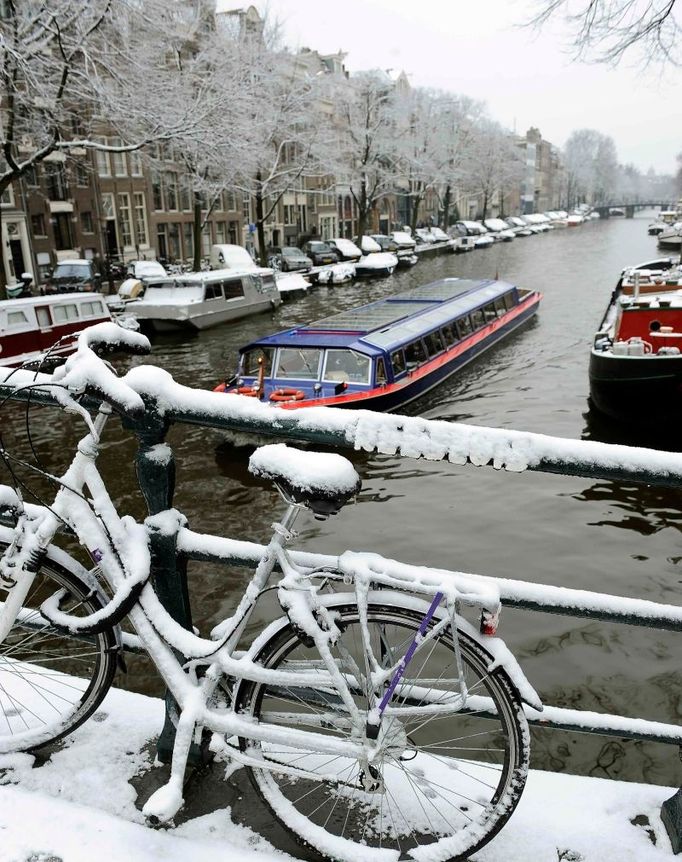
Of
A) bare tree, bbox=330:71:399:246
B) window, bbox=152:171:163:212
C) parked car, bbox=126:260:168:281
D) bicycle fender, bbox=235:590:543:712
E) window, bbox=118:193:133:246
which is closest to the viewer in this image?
bicycle fender, bbox=235:590:543:712

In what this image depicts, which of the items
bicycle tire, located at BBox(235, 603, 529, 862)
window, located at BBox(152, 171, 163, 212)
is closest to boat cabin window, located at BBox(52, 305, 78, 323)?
bicycle tire, located at BBox(235, 603, 529, 862)

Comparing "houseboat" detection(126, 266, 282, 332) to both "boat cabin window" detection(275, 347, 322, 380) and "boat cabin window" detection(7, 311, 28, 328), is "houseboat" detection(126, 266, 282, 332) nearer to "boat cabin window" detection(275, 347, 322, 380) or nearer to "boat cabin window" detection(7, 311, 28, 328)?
"boat cabin window" detection(7, 311, 28, 328)

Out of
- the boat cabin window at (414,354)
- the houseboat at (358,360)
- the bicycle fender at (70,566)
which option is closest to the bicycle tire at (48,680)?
the bicycle fender at (70,566)

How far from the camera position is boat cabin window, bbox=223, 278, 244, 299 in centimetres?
2603

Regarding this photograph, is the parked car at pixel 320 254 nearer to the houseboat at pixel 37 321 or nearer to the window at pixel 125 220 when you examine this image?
the window at pixel 125 220

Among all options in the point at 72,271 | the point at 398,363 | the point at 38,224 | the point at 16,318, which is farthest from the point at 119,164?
the point at 398,363

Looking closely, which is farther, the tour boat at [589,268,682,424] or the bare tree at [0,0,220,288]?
the bare tree at [0,0,220,288]

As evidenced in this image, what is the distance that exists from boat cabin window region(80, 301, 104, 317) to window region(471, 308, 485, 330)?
10.2 meters

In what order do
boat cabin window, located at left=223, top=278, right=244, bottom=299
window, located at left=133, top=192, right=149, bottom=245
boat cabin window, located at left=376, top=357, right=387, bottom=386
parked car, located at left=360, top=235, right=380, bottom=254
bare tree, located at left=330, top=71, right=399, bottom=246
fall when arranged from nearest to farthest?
boat cabin window, located at left=376, top=357, right=387, bottom=386, boat cabin window, located at left=223, top=278, right=244, bottom=299, window, located at left=133, top=192, right=149, bottom=245, bare tree, located at left=330, top=71, right=399, bottom=246, parked car, located at left=360, top=235, right=380, bottom=254

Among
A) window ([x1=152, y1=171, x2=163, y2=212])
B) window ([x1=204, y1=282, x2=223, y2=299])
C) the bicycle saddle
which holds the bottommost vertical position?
window ([x1=204, y1=282, x2=223, y2=299])

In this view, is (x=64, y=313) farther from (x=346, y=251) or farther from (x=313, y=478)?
(x=346, y=251)

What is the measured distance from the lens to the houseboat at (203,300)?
23656 mm

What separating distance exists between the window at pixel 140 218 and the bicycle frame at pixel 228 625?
4248 centimetres

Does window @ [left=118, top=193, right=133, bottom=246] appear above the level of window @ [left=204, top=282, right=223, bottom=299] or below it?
above
